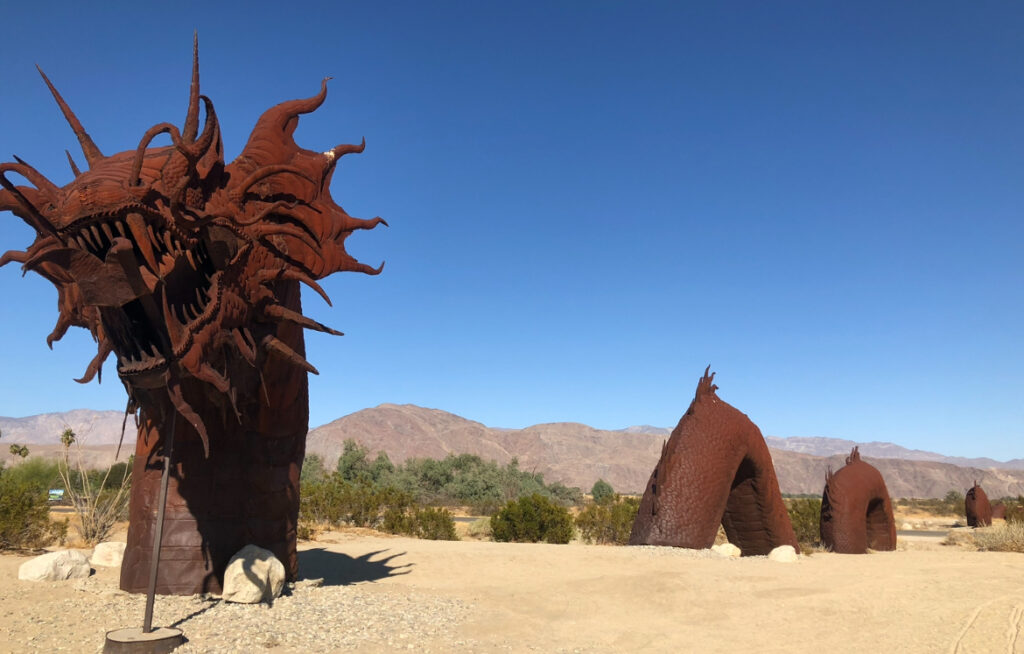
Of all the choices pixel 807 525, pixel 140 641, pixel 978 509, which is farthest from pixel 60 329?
pixel 978 509

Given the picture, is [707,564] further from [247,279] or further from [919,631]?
[247,279]

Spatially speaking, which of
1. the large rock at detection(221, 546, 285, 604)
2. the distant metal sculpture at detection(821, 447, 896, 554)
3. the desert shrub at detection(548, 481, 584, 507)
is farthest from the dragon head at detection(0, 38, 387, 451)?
the desert shrub at detection(548, 481, 584, 507)

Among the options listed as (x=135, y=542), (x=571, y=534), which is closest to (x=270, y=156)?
(x=135, y=542)

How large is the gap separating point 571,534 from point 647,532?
21.6 ft

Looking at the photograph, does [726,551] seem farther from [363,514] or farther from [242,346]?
[363,514]

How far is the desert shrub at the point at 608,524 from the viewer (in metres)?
16.2

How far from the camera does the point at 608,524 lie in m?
16.6

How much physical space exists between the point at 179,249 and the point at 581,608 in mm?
5396

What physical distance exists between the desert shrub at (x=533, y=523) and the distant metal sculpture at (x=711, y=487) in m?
5.54

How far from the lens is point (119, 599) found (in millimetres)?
5855

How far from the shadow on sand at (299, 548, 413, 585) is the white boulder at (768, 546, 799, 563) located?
5678 mm

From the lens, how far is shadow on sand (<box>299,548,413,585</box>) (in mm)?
8495

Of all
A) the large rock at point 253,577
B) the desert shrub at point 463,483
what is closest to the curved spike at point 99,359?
the large rock at point 253,577

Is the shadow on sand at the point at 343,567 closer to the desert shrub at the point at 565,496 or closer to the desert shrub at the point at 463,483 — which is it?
the desert shrub at the point at 463,483
